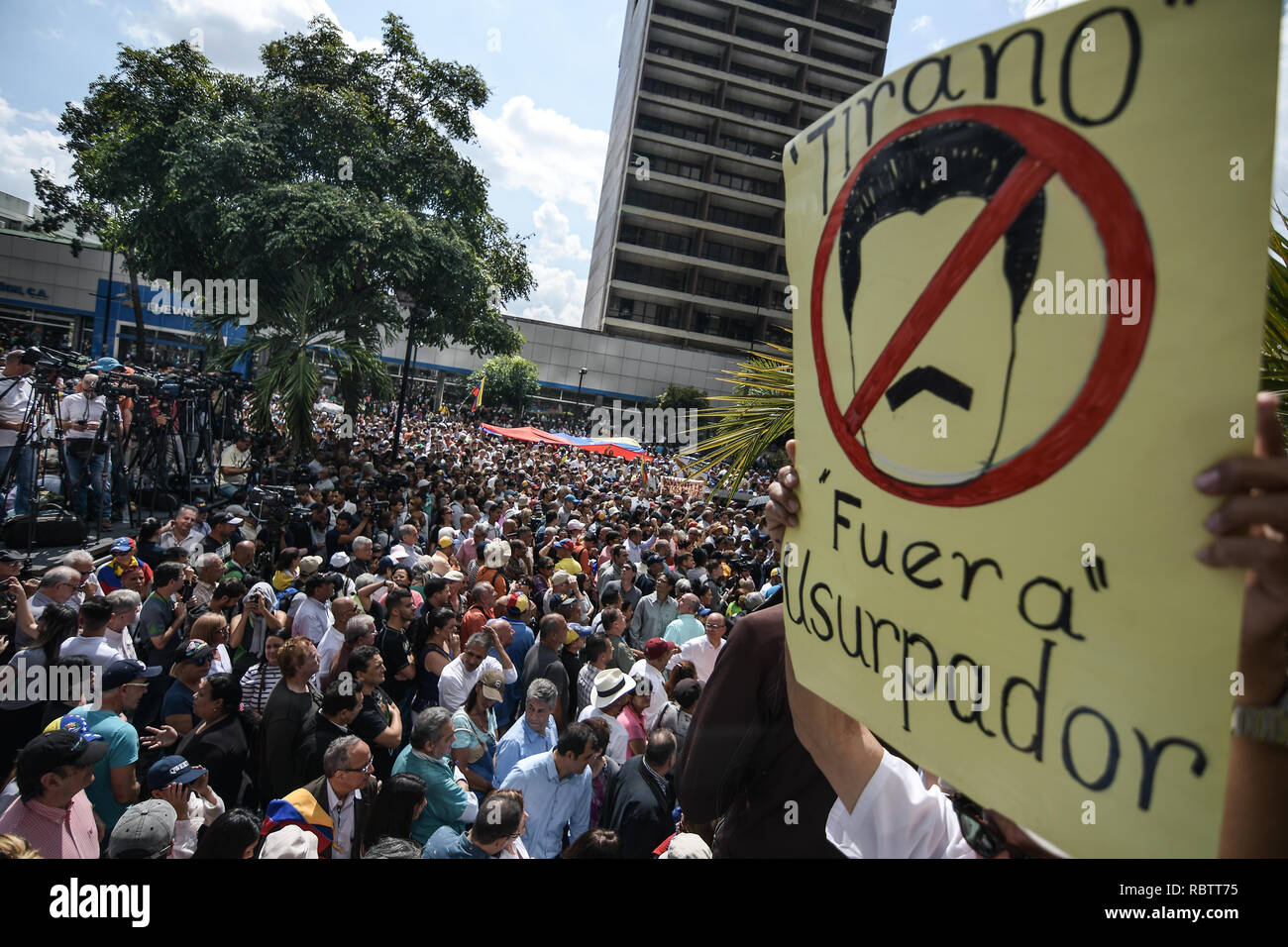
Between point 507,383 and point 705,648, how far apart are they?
42913 mm

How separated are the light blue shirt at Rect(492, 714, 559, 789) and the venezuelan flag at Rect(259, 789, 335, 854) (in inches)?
41.5

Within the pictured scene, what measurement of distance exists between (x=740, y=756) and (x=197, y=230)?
52.5 ft

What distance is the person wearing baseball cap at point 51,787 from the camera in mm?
2863

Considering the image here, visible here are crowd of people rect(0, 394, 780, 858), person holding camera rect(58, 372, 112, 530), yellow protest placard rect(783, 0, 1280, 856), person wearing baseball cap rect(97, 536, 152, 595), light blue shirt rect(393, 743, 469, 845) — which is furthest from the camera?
person holding camera rect(58, 372, 112, 530)

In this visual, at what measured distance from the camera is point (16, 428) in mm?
7871

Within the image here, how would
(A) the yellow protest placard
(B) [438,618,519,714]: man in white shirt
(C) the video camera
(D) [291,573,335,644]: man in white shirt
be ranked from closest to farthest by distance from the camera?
(A) the yellow protest placard
(B) [438,618,519,714]: man in white shirt
(D) [291,573,335,644]: man in white shirt
(C) the video camera

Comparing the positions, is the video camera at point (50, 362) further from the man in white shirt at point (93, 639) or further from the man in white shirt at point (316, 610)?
the man in white shirt at point (93, 639)

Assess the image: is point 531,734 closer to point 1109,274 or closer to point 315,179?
point 1109,274

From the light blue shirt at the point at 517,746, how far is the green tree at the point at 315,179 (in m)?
10.8

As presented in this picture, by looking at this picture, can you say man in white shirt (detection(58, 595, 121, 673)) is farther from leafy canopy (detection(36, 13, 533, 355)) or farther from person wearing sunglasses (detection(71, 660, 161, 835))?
leafy canopy (detection(36, 13, 533, 355))

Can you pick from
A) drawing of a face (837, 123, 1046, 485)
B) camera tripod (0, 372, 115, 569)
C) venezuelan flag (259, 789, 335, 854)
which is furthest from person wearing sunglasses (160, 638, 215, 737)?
drawing of a face (837, 123, 1046, 485)

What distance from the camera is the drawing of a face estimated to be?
→ 1.07m

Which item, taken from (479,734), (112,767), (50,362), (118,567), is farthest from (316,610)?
(50,362)
